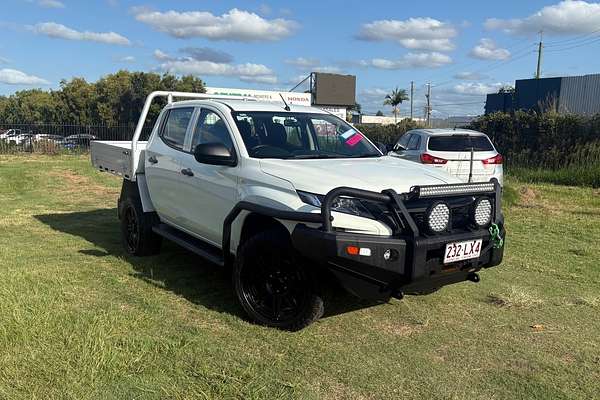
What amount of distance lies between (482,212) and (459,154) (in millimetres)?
6737

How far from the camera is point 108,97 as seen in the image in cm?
4300

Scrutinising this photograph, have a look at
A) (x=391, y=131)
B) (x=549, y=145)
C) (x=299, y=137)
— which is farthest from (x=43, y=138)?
(x=299, y=137)

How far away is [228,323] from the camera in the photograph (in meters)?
4.35

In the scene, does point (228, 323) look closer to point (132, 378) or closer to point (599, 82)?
point (132, 378)

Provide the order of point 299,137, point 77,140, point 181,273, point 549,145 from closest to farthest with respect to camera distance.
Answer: point 299,137 < point 181,273 < point 549,145 < point 77,140

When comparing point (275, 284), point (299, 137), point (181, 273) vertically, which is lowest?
point (181, 273)

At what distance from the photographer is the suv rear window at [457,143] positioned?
10.7 meters

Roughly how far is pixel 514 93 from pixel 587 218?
26222 millimetres

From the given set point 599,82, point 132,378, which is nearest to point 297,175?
point 132,378

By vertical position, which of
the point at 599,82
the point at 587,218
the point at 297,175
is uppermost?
the point at 599,82

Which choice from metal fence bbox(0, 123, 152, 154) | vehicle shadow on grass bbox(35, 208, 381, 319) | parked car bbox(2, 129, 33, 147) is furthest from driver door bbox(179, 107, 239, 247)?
parked car bbox(2, 129, 33, 147)

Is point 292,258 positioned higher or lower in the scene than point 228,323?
higher

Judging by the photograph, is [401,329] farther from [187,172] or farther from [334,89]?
[334,89]

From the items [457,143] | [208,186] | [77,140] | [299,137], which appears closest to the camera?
[208,186]
